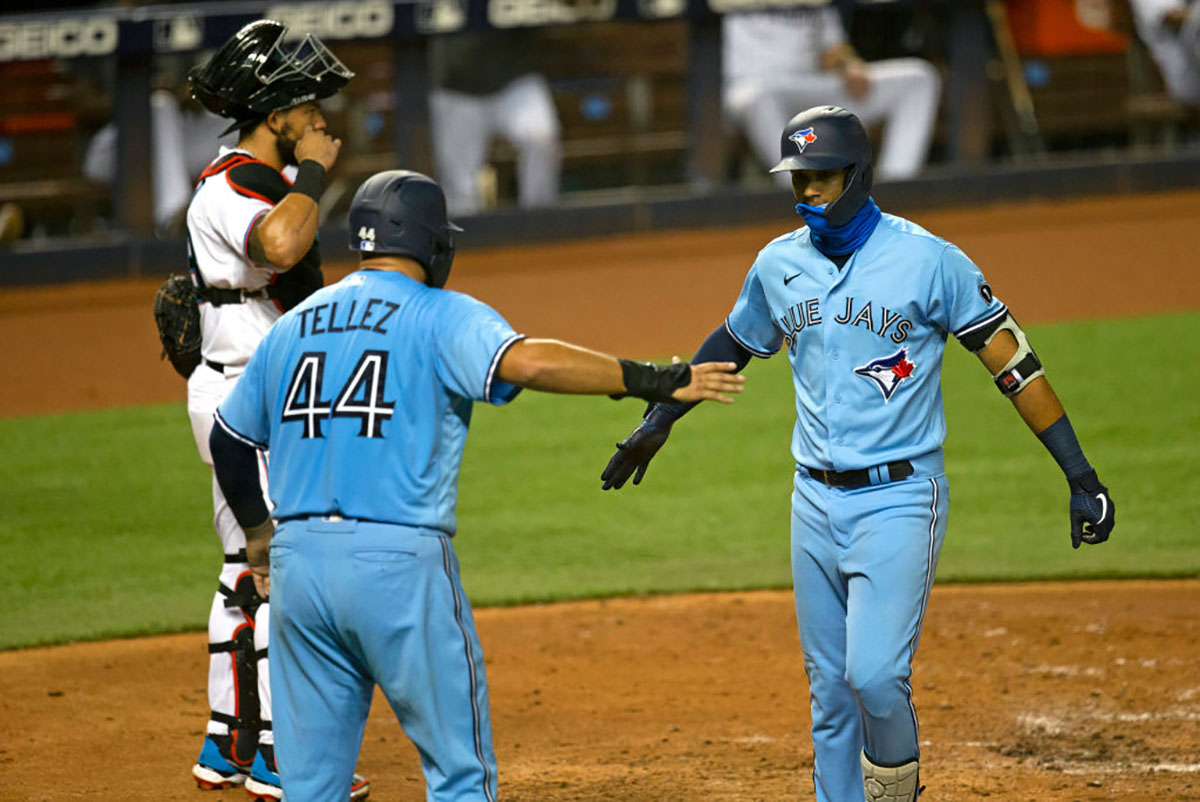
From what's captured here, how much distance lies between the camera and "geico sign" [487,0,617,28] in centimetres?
1311

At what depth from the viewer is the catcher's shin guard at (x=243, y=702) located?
454 cm

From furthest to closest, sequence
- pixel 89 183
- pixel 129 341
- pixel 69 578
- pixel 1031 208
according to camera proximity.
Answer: pixel 1031 208 < pixel 89 183 < pixel 129 341 < pixel 69 578

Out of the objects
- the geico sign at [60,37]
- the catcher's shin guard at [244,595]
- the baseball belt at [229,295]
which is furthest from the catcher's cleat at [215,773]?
the geico sign at [60,37]

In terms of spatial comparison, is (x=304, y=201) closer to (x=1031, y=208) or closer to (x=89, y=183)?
(x=89, y=183)

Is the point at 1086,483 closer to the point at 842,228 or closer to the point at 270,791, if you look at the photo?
the point at 842,228

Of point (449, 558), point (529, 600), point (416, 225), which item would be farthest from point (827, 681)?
point (529, 600)

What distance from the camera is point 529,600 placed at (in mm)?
6801

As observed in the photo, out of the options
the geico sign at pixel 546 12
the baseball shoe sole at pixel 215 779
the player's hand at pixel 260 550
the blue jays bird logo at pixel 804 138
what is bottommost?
the baseball shoe sole at pixel 215 779

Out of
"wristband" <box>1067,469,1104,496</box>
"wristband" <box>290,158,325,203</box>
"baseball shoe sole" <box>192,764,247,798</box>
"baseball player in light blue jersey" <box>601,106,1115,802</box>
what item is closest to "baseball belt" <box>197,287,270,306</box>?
"wristband" <box>290,158,325,203</box>

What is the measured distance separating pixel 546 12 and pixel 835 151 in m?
9.83

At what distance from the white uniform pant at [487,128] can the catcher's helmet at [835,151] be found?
956 cm

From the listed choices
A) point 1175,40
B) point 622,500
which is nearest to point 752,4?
point 1175,40

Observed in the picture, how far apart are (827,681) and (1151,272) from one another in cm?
951

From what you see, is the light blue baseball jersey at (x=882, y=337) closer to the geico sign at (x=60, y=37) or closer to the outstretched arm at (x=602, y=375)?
the outstretched arm at (x=602, y=375)
